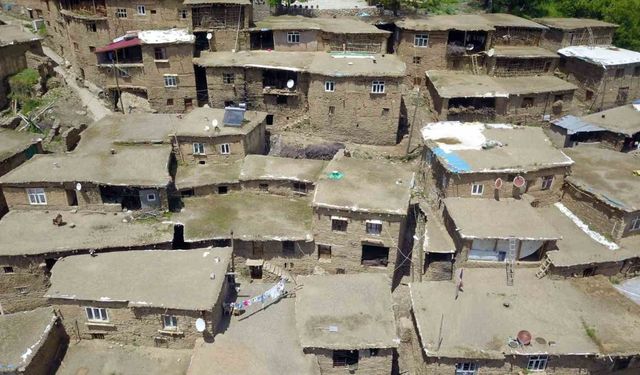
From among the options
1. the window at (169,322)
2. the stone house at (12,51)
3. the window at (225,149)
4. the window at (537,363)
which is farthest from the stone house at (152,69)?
the window at (537,363)

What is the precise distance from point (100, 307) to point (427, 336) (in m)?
21.9

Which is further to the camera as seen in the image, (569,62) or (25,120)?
(569,62)

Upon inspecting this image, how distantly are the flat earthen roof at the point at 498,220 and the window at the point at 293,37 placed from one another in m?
27.2

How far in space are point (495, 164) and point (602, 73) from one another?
27174mm

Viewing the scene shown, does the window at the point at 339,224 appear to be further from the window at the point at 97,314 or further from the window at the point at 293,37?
the window at the point at 293,37

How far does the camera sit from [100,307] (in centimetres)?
3491

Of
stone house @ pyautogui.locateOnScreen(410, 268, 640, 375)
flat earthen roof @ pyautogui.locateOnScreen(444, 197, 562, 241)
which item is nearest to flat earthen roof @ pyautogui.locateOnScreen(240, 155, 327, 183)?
flat earthen roof @ pyautogui.locateOnScreen(444, 197, 562, 241)

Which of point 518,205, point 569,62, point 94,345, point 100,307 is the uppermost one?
point 569,62

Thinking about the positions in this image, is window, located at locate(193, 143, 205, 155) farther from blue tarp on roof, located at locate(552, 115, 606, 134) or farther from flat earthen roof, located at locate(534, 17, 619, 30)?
flat earthen roof, located at locate(534, 17, 619, 30)

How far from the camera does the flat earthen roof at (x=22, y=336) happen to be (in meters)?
32.6

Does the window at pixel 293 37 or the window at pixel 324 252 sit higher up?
the window at pixel 293 37

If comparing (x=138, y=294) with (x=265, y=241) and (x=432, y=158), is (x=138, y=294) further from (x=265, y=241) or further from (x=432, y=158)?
(x=432, y=158)

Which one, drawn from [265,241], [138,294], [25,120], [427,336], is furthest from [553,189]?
[25,120]

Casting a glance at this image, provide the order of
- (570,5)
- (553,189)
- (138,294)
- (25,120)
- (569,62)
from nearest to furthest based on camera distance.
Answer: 1. (138,294)
2. (553,189)
3. (25,120)
4. (569,62)
5. (570,5)
